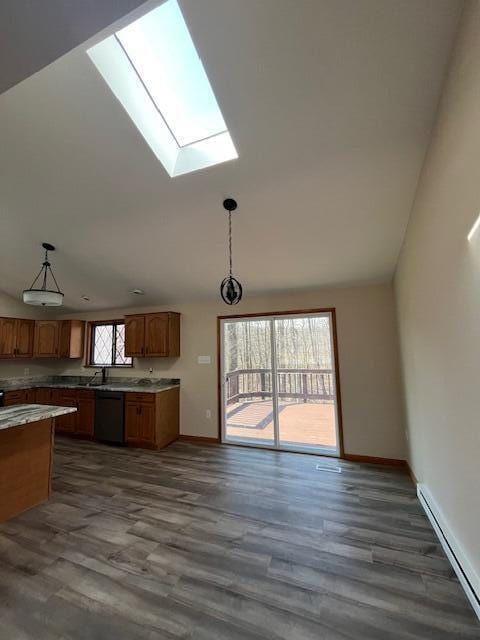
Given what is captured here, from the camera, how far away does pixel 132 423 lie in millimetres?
4168

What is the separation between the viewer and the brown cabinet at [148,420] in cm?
403

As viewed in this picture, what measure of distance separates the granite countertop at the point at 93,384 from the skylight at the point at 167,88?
3322 mm

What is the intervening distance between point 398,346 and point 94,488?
156 inches

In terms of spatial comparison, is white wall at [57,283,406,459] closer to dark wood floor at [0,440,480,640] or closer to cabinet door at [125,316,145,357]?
dark wood floor at [0,440,480,640]

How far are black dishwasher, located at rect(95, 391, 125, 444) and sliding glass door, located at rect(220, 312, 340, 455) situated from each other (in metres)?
1.66

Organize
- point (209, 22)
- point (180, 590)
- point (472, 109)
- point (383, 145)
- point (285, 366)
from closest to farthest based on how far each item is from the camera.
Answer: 1. point (472, 109)
2. point (209, 22)
3. point (180, 590)
4. point (383, 145)
5. point (285, 366)

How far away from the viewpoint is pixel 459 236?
136 cm

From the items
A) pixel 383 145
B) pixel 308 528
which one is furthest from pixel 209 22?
pixel 308 528

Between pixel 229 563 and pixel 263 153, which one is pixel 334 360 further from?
pixel 263 153

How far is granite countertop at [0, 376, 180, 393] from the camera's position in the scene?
4339mm

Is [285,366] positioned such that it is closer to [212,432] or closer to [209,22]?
[212,432]

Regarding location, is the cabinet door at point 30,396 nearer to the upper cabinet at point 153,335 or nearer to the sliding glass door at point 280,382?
the upper cabinet at point 153,335

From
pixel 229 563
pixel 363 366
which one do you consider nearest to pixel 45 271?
pixel 229 563

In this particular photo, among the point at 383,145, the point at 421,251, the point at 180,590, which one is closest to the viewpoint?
the point at 180,590
